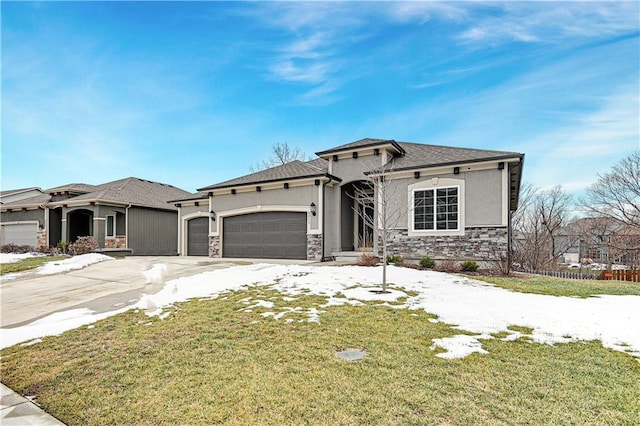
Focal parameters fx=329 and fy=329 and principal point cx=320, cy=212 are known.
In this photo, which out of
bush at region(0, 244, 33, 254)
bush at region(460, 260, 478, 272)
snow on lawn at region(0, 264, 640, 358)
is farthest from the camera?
bush at region(0, 244, 33, 254)

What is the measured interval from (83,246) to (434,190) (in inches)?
698

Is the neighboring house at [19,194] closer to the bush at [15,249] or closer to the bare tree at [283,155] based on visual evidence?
the bush at [15,249]

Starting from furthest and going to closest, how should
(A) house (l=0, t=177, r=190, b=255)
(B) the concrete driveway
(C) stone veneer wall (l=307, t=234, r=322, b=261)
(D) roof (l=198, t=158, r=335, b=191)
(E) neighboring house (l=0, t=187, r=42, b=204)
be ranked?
(E) neighboring house (l=0, t=187, r=42, b=204) < (A) house (l=0, t=177, r=190, b=255) < (D) roof (l=198, t=158, r=335, b=191) < (C) stone veneer wall (l=307, t=234, r=322, b=261) < (B) the concrete driveway

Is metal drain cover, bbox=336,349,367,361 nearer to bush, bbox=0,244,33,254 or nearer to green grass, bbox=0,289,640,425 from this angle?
green grass, bbox=0,289,640,425

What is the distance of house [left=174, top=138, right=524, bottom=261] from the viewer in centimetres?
1130

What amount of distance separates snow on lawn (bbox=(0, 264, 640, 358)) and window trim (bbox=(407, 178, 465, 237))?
316 centimetres

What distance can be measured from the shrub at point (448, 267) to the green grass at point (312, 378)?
6238 mm

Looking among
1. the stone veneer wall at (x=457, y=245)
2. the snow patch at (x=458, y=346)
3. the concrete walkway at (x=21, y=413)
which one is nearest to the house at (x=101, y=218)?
the stone veneer wall at (x=457, y=245)

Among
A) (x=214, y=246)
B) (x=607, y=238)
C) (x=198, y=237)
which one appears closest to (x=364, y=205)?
(x=214, y=246)

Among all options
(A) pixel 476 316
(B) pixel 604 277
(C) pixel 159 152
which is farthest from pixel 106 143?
(B) pixel 604 277

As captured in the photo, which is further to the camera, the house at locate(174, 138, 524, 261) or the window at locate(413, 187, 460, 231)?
the window at locate(413, 187, 460, 231)

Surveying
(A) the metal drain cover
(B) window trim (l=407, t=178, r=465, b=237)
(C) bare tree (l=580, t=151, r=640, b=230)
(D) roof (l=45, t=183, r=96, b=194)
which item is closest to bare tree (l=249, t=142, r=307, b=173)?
(D) roof (l=45, t=183, r=96, b=194)

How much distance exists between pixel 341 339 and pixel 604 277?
13088mm

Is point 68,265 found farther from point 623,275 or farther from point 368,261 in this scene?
point 623,275
